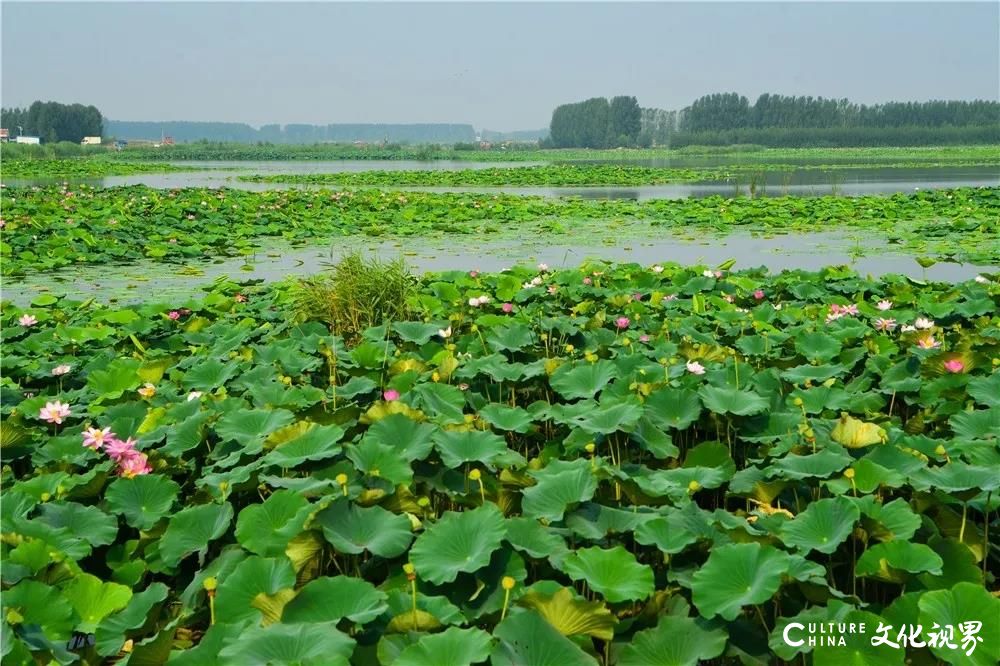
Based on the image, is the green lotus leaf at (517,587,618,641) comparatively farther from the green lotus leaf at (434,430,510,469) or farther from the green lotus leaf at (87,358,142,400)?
the green lotus leaf at (87,358,142,400)

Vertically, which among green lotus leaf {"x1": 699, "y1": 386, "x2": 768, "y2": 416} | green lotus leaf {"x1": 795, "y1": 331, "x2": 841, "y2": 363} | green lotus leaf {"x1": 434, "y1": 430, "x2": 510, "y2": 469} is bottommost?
green lotus leaf {"x1": 434, "y1": 430, "x2": 510, "y2": 469}

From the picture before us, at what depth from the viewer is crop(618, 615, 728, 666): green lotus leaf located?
131cm

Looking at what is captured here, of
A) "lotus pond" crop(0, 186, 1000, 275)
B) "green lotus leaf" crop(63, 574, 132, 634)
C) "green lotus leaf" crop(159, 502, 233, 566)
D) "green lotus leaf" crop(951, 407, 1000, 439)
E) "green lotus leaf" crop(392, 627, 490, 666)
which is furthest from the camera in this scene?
"lotus pond" crop(0, 186, 1000, 275)

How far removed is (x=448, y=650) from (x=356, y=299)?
3.12 meters

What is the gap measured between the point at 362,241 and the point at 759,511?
658cm

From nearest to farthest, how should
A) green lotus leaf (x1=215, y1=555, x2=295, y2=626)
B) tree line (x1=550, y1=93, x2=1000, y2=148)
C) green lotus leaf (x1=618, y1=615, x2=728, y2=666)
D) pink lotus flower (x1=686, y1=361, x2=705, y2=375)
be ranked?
green lotus leaf (x1=618, y1=615, x2=728, y2=666)
green lotus leaf (x1=215, y1=555, x2=295, y2=626)
pink lotus flower (x1=686, y1=361, x2=705, y2=375)
tree line (x1=550, y1=93, x2=1000, y2=148)

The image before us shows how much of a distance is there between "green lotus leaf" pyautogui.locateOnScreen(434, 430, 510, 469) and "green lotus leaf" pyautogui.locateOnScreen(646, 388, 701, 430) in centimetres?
53

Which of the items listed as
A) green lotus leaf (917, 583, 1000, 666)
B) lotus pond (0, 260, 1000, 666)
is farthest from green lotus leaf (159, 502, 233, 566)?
green lotus leaf (917, 583, 1000, 666)

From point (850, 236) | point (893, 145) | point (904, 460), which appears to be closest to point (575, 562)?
point (904, 460)

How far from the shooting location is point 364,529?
5.20 ft

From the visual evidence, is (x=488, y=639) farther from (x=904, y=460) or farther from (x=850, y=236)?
(x=850, y=236)

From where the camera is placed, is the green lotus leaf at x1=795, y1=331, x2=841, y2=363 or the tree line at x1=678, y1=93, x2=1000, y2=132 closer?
the green lotus leaf at x1=795, y1=331, x2=841, y2=363

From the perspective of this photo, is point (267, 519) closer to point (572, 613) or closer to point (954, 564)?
point (572, 613)

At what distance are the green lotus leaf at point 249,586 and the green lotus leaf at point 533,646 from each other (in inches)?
15.7
